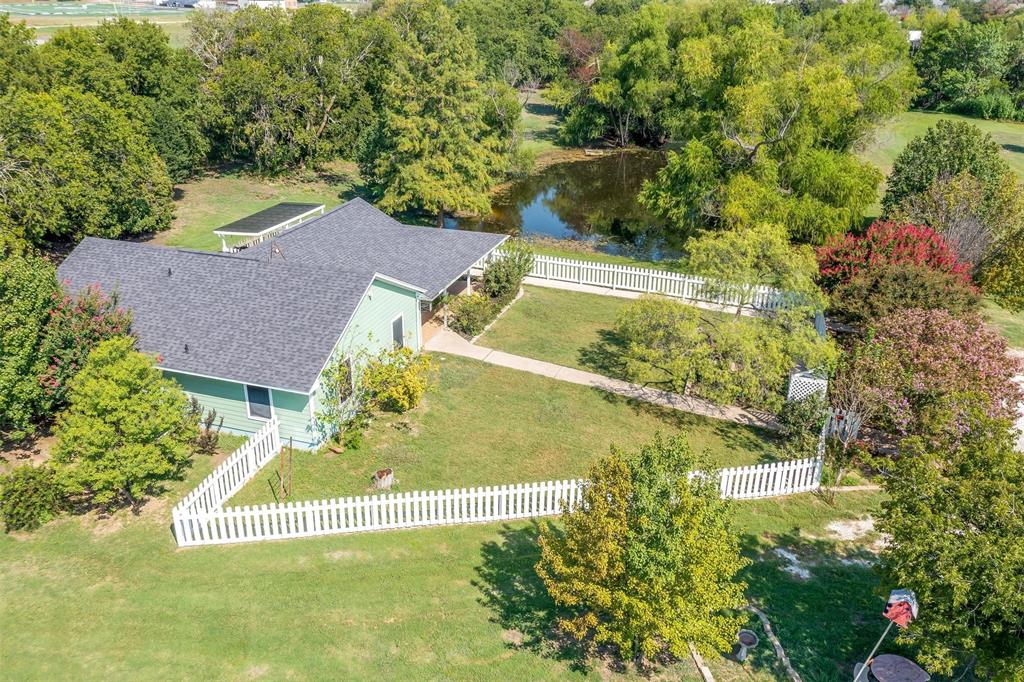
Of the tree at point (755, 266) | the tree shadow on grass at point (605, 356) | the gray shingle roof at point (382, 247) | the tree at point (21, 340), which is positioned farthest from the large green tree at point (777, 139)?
the tree at point (21, 340)

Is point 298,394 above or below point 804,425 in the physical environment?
above

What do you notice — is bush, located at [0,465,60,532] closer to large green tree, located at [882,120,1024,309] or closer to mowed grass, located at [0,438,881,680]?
mowed grass, located at [0,438,881,680]

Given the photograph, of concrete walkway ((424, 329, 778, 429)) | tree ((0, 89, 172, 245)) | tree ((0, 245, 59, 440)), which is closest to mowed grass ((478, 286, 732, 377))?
concrete walkway ((424, 329, 778, 429))

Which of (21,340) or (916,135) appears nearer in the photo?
(21,340)

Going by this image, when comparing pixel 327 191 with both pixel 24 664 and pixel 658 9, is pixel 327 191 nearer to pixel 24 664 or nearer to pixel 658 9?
pixel 658 9

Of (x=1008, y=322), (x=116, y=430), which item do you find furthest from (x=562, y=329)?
(x=1008, y=322)

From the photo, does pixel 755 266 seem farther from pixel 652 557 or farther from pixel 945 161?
pixel 945 161
